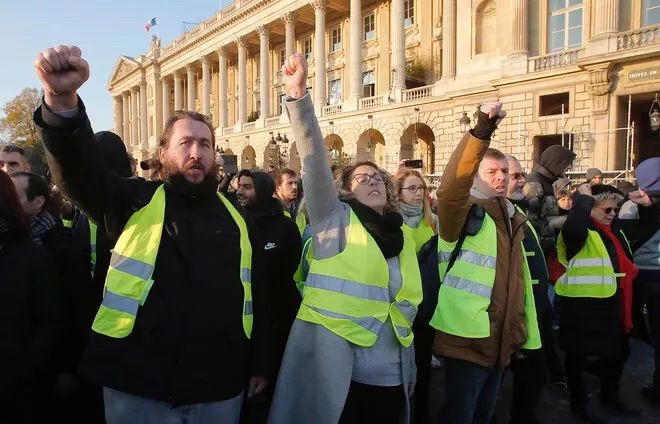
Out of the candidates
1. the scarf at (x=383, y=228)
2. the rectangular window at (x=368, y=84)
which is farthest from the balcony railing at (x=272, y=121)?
the scarf at (x=383, y=228)

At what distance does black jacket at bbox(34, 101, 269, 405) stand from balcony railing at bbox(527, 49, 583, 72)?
→ 19.5 metres

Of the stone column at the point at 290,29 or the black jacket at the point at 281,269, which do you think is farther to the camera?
the stone column at the point at 290,29

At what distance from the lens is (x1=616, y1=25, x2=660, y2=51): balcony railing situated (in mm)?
15625

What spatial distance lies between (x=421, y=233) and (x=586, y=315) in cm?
160

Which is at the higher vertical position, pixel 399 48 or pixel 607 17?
pixel 399 48

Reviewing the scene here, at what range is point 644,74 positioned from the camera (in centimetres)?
1599

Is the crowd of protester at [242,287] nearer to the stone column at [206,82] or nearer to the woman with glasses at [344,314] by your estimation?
the woman with glasses at [344,314]

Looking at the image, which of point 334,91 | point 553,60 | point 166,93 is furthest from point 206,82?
point 553,60

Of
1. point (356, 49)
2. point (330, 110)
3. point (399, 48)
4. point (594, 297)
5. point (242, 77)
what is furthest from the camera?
point (242, 77)

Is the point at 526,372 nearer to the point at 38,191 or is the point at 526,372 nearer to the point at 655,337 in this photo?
the point at 655,337

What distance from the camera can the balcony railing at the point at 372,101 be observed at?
27.2m

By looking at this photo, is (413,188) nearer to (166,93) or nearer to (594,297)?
(594,297)

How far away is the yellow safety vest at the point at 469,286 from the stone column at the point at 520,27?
19.3 m

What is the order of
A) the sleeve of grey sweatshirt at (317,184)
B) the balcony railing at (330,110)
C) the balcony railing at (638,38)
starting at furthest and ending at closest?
the balcony railing at (330,110)
the balcony railing at (638,38)
the sleeve of grey sweatshirt at (317,184)
